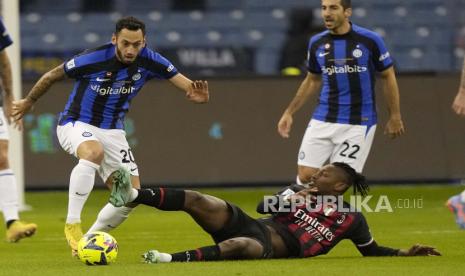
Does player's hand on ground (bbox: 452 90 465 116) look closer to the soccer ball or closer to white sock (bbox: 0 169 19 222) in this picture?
the soccer ball

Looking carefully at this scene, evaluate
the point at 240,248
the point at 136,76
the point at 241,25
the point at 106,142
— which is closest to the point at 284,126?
the point at 136,76

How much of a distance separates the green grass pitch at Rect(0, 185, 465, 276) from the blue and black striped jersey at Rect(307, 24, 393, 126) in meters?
1.14

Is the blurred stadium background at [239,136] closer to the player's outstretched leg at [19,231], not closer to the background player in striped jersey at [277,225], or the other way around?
the player's outstretched leg at [19,231]

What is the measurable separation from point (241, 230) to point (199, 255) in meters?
0.38

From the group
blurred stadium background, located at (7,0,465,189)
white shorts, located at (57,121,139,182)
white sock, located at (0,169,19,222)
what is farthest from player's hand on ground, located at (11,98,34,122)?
blurred stadium background, located at (7,0,465,189)

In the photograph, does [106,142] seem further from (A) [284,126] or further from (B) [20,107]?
(A) [284,126]

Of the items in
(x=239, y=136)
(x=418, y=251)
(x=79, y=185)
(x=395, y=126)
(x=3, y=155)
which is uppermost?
(x=395, y=126)

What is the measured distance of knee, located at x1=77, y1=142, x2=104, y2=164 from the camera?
939 centimetres

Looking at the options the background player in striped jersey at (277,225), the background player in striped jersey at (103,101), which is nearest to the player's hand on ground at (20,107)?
the background player in striped jersey at (103,101)

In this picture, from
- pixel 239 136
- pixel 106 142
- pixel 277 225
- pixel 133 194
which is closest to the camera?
pixel 133 194

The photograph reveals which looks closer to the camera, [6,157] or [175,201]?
[175,201]

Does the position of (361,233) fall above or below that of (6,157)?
below

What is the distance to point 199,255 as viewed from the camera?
27.1 feet

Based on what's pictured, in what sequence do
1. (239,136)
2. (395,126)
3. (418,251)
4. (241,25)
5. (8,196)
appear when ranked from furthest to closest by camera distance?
(241,25) < (239,136) < (395,126) < (8,196) < (418,251)
